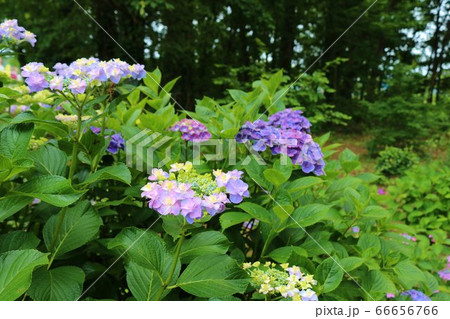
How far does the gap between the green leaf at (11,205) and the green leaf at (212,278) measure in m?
0.52

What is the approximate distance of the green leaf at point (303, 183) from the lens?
143cm

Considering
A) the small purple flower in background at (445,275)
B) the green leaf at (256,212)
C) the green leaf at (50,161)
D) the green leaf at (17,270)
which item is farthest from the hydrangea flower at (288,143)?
the small purple flower in background at (445,275)

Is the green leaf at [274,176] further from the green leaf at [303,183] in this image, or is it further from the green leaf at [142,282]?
the green leaf at [142,282]

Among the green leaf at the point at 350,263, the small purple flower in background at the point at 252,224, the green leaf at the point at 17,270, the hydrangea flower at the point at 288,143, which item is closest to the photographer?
the green leaf at the point at 17,270

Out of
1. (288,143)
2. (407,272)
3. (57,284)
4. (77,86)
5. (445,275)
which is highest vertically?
(77,86)

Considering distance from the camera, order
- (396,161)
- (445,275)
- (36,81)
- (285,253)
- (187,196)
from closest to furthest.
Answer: (187,196)
(36,81)
(285,253)
(445,275)
(396,161)

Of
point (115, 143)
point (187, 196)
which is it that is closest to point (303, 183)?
point (187, 196)

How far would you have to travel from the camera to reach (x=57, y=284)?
1130 millimetres

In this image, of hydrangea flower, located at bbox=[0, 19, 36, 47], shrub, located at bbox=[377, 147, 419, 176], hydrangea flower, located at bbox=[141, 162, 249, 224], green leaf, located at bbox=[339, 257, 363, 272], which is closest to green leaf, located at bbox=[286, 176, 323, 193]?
green leaf, located at bbox=[339, 257, 363, 272]

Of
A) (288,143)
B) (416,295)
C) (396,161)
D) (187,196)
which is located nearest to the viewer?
(187,196)

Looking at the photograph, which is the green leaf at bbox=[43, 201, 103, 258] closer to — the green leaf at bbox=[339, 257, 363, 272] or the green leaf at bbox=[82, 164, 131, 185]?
the green leaf at bbox=[82, 164, 131, 185]

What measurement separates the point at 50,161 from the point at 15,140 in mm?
203

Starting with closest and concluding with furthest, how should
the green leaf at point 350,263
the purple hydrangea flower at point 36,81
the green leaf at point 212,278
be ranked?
the green leaf at point 212,278
the purple hydrangea flower at point 36,81
the green leaf at point 350,263

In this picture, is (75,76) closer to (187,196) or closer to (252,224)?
(187,196)
